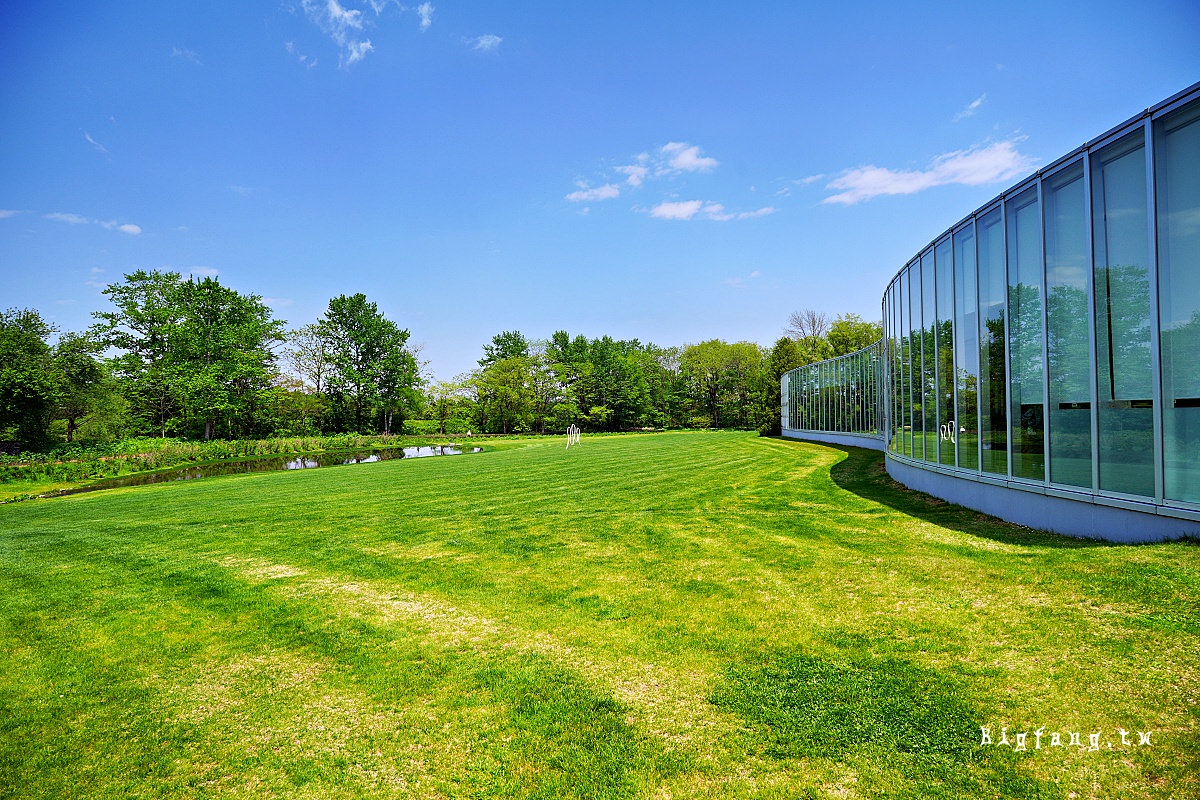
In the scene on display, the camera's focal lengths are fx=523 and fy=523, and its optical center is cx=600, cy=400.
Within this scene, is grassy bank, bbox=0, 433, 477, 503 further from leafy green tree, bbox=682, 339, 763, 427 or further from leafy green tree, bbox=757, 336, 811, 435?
leafy green tree, bbox=682, 339, 763, 427

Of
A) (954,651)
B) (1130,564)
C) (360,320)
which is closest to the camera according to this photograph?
(954,651)

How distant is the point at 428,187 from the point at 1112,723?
37437mm

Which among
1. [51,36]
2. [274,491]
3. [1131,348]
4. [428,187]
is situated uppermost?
[428,187]

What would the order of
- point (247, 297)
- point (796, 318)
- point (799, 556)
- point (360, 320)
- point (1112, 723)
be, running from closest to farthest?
point (1112, 723)
point (799, 556)
point (247, 297)
point (360, 320)
point (796, 318)

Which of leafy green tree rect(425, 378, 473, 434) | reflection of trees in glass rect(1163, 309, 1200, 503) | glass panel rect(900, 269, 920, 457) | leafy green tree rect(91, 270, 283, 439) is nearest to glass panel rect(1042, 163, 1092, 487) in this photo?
reflection of trees in glass rect(1163, 309, 1200, 503)

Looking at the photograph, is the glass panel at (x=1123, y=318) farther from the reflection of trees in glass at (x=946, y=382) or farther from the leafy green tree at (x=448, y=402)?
the leafy green tree at (x=448, y=402)

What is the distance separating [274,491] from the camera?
53.5 ft

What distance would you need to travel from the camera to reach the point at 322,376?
171 ft

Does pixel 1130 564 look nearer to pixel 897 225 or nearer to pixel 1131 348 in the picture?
pixel 1131 348

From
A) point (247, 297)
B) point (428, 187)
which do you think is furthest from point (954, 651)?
point (247, 297)

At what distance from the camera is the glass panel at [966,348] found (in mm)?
9102

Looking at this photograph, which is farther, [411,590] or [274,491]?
[274,491]

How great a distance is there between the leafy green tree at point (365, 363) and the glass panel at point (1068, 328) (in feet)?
172

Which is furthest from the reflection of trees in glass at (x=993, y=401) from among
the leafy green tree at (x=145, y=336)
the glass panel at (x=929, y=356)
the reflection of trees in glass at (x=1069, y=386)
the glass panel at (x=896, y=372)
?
the leafy green tree at (x=145, y=336)
